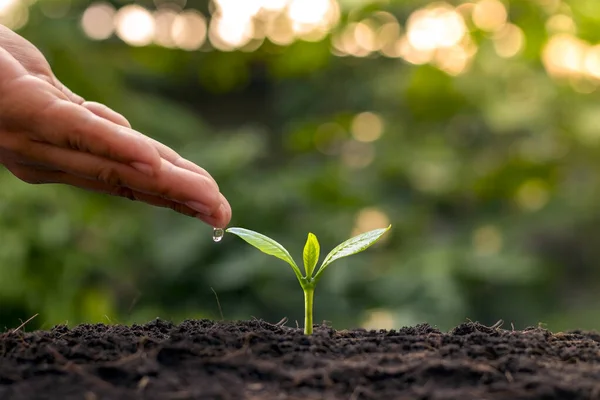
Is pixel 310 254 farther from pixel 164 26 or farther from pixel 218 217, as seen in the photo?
pixel 164 26

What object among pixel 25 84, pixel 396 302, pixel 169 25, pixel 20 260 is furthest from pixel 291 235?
pixel 25 84

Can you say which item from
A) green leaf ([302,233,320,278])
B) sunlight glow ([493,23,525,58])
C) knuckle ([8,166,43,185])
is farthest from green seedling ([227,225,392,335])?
sunlight glow ([493,23,525,58])

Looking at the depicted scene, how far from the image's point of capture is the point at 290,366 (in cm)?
81

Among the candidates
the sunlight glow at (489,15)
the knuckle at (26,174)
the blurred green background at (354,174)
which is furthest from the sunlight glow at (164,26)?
the knuckle at (26,174)

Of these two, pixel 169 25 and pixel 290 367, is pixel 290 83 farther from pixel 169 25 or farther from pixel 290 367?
pixel 290 367

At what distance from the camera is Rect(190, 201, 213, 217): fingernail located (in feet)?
2.97

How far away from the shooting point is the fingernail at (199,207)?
91cm

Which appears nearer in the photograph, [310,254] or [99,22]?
[310,254]

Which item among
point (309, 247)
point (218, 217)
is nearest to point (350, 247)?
point (309, 247)

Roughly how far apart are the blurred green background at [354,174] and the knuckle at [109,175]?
1.87m

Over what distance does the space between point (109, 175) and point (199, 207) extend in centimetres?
13

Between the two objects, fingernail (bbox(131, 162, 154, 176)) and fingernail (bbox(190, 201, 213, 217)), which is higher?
fingernail (bbox(131, 162, 154, 176))

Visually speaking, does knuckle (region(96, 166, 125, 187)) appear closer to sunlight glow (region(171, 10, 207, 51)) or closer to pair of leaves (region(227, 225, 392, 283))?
pair of leaves (region(227, 225, 392, 283))

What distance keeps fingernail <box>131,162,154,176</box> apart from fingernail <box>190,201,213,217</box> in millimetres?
80
